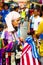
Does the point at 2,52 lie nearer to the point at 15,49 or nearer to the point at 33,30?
the point at 15,49

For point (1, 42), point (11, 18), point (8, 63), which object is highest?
point (11, 18)

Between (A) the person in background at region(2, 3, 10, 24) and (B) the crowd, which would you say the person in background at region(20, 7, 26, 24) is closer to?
(B) the crowd

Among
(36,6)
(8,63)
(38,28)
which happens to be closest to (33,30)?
(38,28)

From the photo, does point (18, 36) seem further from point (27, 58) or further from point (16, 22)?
point (27, 58)

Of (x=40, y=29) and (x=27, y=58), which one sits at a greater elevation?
(x=40, y=29)

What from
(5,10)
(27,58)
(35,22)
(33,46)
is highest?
(5,10)

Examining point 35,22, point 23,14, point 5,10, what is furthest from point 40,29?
point 5,10

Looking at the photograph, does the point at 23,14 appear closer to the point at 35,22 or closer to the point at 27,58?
the point at 35,22

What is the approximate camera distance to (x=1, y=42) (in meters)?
3.06

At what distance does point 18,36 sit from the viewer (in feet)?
9.98

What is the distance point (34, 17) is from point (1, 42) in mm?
427

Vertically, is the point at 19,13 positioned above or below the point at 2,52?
above

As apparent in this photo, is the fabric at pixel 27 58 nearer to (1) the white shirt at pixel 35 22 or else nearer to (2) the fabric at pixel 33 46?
(2) the fabric at pixel 33 46

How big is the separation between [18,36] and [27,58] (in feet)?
0.81
